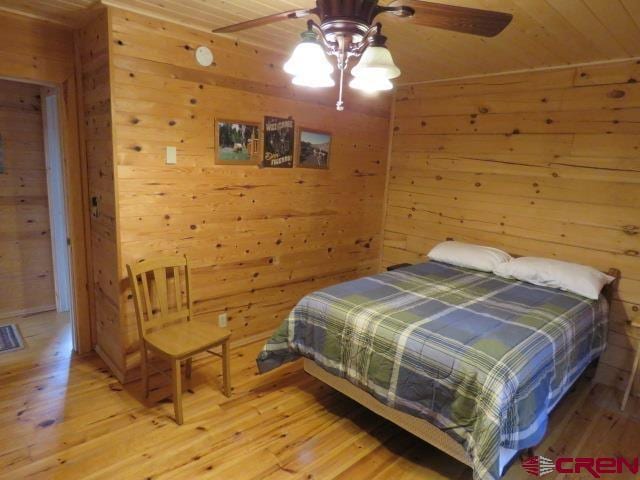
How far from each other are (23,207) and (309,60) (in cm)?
333

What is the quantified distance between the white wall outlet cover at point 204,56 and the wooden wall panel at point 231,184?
0.04 m

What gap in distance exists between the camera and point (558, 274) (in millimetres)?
2768

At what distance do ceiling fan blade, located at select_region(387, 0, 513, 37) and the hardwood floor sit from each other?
6.73 ft

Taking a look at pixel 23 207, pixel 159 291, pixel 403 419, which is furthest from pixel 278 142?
pixel 23 207

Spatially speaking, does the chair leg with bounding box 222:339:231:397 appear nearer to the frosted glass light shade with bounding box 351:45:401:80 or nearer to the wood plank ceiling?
the frosted glass light shade with bounding box 351:45:401:80

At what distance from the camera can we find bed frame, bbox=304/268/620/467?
1.89 m

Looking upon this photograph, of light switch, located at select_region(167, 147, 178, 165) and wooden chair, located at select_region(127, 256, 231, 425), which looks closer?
wooden chair, located at select_region(127, 256, 231, 425)

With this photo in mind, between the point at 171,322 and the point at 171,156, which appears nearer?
the point at 171,156

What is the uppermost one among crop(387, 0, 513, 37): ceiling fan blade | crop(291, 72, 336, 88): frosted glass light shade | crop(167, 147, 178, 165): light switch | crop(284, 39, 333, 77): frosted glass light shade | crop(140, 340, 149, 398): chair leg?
crop(387, 0, 513, 37): ceiling fan blade

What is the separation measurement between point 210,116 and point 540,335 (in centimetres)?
243

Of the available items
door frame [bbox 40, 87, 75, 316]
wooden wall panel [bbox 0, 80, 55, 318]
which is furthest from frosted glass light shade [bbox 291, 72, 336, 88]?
wooden wall panel [bbox 0, 80, 55, 318]

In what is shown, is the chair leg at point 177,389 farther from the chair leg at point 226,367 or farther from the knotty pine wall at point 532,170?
the knotty pine wall at point 532,170

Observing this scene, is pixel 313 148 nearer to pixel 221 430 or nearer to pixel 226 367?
pixel 226 367

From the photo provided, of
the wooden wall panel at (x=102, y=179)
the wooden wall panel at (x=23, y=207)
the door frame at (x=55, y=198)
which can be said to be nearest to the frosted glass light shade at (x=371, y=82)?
the wooden wall panel at (x=102, y=179)
